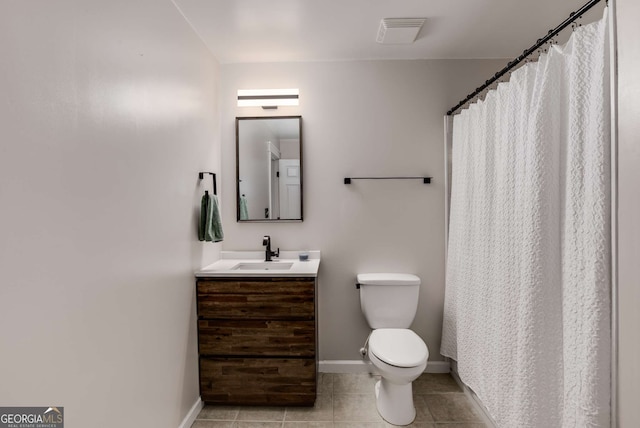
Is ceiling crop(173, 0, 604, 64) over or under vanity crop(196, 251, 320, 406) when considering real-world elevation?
over

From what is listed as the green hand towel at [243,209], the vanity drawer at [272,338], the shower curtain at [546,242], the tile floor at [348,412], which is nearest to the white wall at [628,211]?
the shower curtain at [546,242]

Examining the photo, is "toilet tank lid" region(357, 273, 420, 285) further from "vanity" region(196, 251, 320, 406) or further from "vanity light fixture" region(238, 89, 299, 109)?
"vanity light fixture" region(238, 89, 299, 109)

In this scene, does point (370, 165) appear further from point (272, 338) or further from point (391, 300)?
point (272, 338)

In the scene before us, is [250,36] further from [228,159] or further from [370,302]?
[370,302]

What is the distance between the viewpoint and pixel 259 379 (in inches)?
83.5

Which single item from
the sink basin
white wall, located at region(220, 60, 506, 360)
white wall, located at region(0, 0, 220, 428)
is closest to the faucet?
the sink basin

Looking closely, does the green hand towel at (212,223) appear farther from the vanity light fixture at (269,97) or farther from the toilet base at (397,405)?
the toilet base at (397,405)

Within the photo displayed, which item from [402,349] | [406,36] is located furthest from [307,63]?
[402,349]

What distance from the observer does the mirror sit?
262 cm

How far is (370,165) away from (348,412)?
5.72 ft

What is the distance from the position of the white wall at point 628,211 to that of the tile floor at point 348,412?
1.18 m

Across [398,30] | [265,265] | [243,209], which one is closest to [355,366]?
[265,265]

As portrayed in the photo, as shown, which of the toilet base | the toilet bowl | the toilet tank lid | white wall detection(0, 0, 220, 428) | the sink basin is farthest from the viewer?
the sink basin

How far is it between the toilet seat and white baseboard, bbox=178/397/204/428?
1149mm
